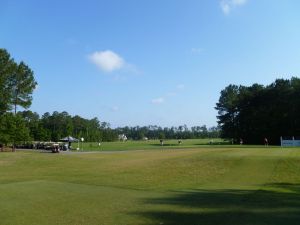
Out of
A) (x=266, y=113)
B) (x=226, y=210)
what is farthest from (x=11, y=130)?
(x=226, y=210)

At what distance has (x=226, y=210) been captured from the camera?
1266 centimetres

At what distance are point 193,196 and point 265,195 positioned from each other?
9.08ft

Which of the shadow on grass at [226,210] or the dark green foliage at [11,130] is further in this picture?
the dark green foliage at [11,130]

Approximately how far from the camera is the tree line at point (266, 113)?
9600 cm

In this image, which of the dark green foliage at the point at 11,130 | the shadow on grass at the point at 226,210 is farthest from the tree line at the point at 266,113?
the shadow on grass at the point at 226,210

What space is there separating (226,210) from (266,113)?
90.5 meters

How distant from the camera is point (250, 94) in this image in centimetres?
11106

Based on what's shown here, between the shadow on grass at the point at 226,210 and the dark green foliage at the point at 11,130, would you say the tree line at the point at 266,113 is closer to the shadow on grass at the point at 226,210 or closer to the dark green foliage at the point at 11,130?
the dark green foliage at the point at 11,130

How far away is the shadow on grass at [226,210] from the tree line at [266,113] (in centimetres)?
8339

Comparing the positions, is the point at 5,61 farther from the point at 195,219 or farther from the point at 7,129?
the point at 195,219

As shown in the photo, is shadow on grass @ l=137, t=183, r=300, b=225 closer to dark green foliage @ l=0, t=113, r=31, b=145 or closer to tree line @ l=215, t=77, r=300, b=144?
dark green foliage @ l=0, t=113, r=31, b=145

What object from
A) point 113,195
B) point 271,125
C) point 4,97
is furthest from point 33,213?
point 271,125

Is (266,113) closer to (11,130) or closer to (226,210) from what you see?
(11,130)

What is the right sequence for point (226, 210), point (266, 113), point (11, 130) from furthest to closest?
1. point (266, 113)
2. point (11, 130)
3. point (226, 210)
